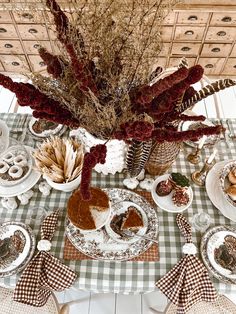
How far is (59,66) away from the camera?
3.56 feet

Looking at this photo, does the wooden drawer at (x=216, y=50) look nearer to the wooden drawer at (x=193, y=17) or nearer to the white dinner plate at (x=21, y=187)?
the wooden drawer at (x=193, y=17)

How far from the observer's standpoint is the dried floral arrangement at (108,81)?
969 mm

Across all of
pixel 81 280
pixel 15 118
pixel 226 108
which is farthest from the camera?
pixel 226 108

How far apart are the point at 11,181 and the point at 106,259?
50 centimetres

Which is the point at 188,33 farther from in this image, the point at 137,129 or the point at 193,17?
the point at 137,129

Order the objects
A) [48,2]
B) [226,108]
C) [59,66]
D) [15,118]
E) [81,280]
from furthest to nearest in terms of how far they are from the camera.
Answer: [226,108], [15,118], [81,280], [59,66], [48,2]

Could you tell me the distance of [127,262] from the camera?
122cm

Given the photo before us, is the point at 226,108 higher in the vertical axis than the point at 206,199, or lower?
higher

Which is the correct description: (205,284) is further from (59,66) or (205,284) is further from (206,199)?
(59,66)

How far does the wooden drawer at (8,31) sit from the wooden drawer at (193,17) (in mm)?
1315

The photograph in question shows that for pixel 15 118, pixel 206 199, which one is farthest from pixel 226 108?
pixel 15 118

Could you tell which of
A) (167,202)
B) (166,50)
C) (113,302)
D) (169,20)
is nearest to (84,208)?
(167,202)

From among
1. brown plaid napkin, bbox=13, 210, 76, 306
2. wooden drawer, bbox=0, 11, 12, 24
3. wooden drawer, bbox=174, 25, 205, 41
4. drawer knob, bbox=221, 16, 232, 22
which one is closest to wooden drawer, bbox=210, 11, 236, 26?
drawer knob, bbox=221, 16, 232, 22

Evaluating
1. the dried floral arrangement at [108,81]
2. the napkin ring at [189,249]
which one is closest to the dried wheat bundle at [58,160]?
the dried floral arrangement at [108,81]
